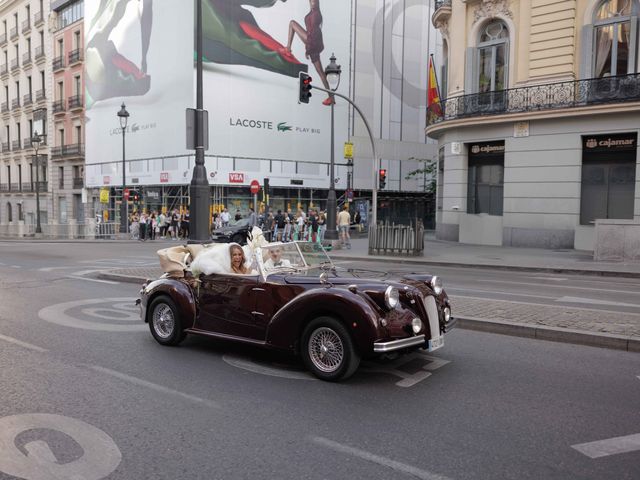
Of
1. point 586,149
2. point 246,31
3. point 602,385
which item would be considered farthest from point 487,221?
point 246,31

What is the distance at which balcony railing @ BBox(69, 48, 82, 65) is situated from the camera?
49.3 m

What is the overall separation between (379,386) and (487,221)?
20.1m

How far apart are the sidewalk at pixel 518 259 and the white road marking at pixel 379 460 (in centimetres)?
1288

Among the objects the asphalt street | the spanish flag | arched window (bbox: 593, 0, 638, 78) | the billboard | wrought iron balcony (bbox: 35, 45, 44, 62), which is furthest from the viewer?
wrought iron balcony (bbox: 35, 45, 44, 62)

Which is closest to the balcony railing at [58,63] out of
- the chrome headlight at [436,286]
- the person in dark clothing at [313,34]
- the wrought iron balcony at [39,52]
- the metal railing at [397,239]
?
the wrought iron balcony at [39,52]

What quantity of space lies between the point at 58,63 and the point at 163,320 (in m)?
53.3

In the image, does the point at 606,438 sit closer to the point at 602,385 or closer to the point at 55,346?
the point at 602,385

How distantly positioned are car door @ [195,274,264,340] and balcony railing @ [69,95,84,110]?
48.9m

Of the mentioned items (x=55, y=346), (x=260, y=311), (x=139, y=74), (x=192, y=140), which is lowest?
(x=55, y=346)

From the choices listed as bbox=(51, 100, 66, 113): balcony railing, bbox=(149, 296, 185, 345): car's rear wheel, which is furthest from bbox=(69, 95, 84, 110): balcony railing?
bbox=(149, 296, 185, 345): car's rear wheel

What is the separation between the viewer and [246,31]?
39.5m

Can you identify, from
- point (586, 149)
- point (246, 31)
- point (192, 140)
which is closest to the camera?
point (192, 140)

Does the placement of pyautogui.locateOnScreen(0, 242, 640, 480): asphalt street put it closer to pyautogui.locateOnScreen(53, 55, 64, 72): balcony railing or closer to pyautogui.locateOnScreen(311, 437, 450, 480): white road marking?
pyautogui.locateOnScreen(311, 437, 450, 480): white road marking

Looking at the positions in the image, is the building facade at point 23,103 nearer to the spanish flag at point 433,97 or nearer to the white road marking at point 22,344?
the spanish flag at point 433,97
